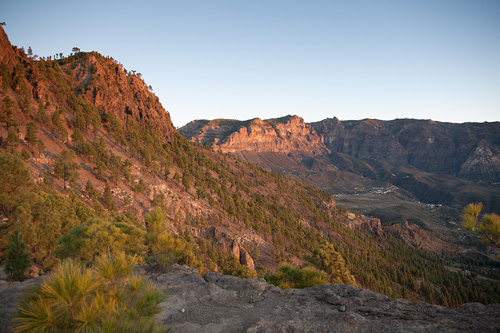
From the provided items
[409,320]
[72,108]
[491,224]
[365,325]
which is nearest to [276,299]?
[365,325]

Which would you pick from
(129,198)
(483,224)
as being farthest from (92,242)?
(129,198)

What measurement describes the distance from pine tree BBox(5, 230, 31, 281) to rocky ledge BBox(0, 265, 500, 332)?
14.3ft

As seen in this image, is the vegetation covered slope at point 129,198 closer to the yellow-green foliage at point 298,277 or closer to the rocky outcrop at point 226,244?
the rocky outcrop at point 226,244

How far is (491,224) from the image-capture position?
28.7 ft

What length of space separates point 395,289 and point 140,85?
10944 cm

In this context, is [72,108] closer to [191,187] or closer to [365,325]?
[191,187]

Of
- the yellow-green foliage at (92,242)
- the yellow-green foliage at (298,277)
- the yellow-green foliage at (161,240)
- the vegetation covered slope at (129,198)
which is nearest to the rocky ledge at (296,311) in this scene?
the yellow-green foliage at (161,240)

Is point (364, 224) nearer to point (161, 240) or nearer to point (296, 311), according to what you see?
point (296, 311)

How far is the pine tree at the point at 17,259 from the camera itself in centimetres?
1420

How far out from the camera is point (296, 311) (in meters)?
10.4

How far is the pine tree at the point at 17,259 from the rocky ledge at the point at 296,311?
14.3 feet

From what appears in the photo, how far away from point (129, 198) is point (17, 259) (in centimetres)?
3452

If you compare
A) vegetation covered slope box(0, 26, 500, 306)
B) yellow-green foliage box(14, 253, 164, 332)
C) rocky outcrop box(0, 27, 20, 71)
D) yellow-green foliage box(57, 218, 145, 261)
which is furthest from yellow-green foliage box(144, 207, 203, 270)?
rocky outcrop box(0, 27, 20, 71)

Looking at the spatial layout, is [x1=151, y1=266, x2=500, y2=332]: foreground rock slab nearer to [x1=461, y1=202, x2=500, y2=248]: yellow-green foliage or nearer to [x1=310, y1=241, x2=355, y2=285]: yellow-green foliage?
[x1=461, y1=202, x2=500, y2=248]: yellow-green foliage
